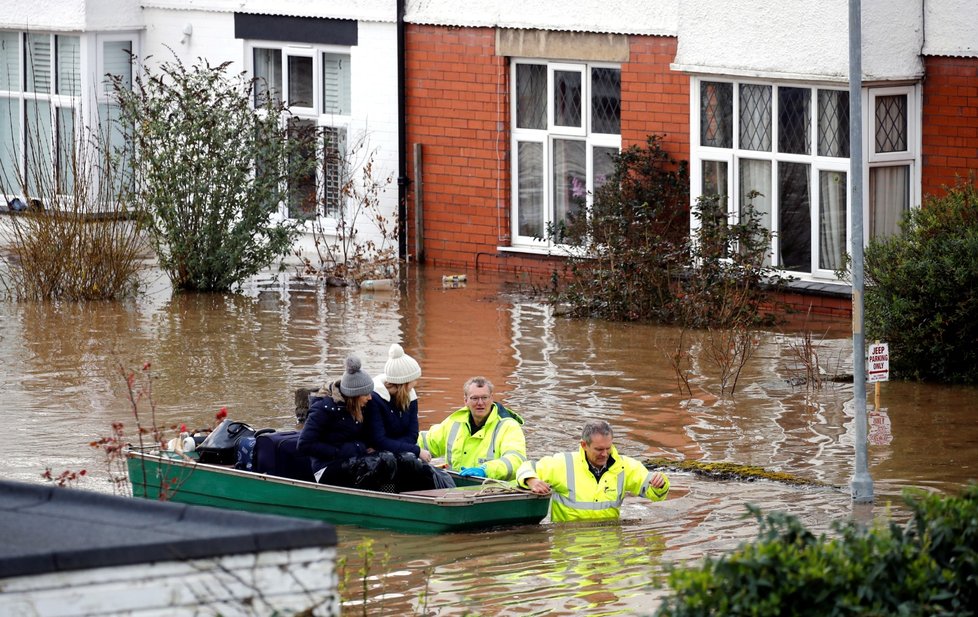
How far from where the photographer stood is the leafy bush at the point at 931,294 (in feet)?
51.8

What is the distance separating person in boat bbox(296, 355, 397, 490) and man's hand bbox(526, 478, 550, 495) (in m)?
1.00

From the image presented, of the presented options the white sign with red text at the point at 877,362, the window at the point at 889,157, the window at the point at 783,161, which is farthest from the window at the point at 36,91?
the white sign with red text at the point at 877,362

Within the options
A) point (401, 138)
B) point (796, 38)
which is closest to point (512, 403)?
point (796, 38)

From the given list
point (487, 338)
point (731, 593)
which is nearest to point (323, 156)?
point (487, 338)

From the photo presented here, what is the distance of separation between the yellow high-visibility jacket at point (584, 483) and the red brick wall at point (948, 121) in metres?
8.41

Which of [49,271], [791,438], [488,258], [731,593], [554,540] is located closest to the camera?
[731,593]

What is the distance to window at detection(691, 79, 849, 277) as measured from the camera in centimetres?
1980

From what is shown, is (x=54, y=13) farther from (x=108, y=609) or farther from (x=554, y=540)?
(x=108, y=609)

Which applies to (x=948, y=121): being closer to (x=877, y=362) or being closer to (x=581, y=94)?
(x=581, y=94)

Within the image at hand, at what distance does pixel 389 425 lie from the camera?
12.5 metres

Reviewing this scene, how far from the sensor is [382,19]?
25062mm

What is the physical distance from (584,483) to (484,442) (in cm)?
109

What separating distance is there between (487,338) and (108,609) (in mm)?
14169

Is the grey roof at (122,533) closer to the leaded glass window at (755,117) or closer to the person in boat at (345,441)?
the person in boat at (345,441)
